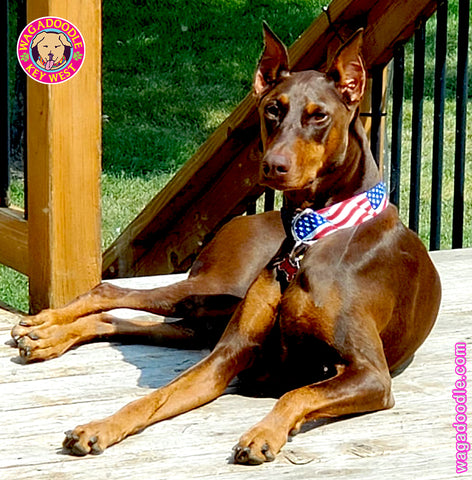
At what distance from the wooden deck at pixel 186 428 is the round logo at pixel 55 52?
38.4 inches

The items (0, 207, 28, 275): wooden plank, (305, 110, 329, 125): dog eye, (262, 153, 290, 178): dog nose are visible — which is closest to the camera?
(262, 153, 290, 178): dog nose

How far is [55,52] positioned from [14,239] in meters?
0.82

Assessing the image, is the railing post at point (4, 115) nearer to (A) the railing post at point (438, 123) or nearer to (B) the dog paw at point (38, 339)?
(B) the dog paw at point (38, 339)

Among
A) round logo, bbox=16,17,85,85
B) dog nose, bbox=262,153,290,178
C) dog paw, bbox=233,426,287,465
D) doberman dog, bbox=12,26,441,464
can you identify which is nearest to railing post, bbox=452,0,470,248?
doberman dog, bbox=12,26,441,464

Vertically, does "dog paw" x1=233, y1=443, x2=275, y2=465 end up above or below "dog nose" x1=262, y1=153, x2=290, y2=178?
below

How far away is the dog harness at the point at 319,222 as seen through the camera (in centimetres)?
364

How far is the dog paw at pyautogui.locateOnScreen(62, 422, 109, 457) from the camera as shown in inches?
126

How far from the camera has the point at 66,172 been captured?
14.2 feet

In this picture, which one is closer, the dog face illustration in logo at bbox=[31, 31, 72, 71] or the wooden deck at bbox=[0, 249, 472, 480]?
the wooden deck at bbox=[0, 249, 472, 480]

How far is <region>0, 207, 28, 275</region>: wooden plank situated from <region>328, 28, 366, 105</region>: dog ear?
153cm

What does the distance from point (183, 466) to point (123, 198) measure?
19.2ft

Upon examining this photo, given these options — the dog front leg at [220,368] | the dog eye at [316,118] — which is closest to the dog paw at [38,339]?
the dog front leg at [220,368]

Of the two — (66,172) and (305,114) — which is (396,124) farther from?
(305,114)

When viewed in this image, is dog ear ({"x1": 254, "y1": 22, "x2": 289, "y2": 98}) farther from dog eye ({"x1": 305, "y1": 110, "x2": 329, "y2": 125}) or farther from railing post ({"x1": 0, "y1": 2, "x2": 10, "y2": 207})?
railing post ({"x1": 0, "y1": 2, "x2": 10, "y2": 207})
